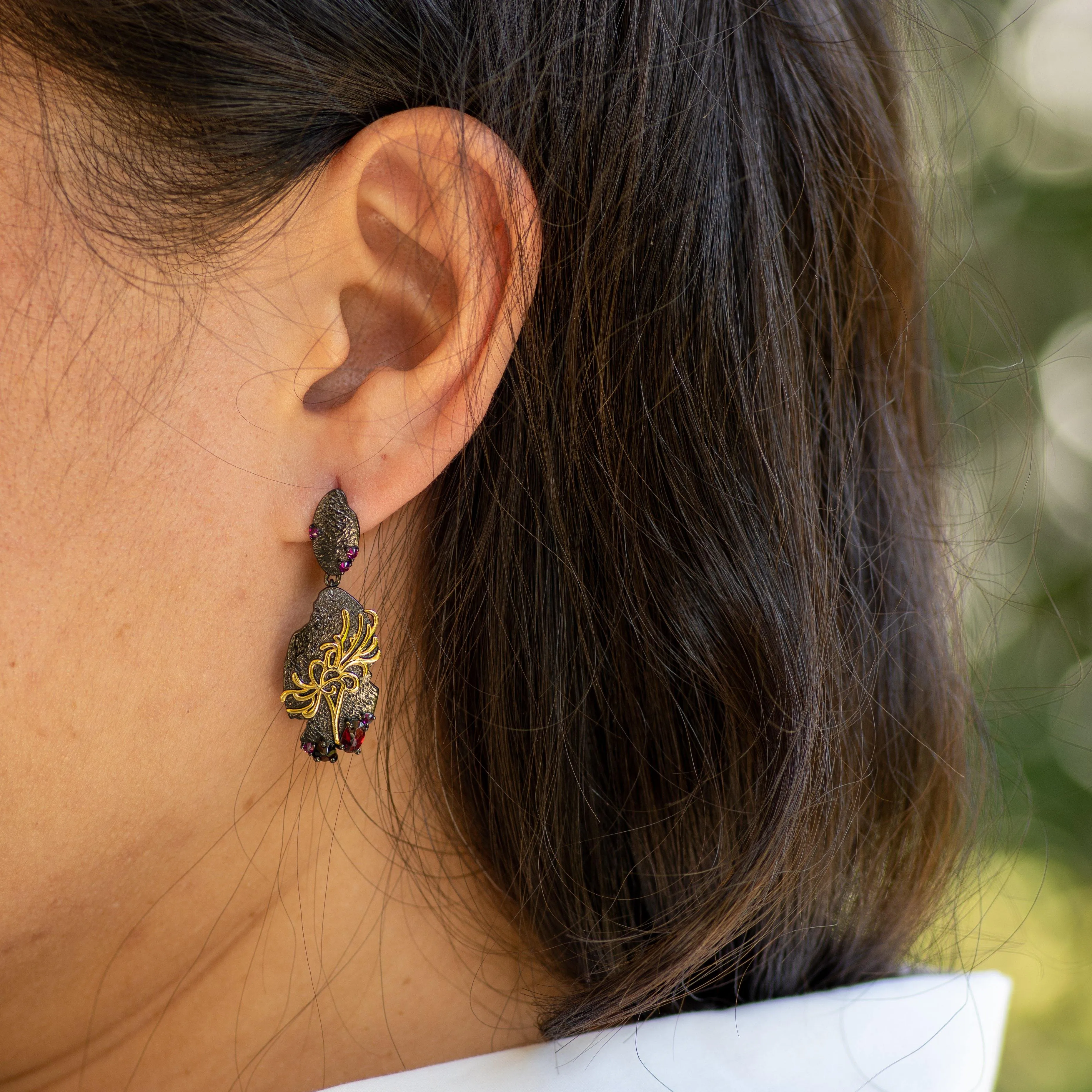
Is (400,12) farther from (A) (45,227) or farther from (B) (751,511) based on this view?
(B) (751,511)

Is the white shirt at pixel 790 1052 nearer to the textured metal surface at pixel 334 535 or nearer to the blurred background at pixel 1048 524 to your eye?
the textured metal surface at pixel 334 535

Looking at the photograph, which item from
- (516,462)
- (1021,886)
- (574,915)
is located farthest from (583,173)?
(1021,886)

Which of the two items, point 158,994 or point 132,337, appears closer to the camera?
point 132,337

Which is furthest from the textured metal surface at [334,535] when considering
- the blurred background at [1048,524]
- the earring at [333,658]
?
the blurred background at [1048,524]

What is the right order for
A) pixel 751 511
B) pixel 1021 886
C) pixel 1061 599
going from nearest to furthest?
pixel 751 511 → pixel 1061 599 → pixel 1021 886

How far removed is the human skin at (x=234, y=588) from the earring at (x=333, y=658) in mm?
18

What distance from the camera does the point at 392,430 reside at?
27.3 inches

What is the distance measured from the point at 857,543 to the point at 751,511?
191mm

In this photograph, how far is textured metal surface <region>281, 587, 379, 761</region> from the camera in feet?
2.22

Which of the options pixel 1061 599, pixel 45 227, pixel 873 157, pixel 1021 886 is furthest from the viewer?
pixel 1021 886

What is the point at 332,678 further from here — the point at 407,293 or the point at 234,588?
the point at 407,293

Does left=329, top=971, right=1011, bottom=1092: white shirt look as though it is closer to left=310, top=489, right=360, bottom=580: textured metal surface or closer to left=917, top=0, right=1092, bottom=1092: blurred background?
left=310, top=489, right=360, bottom=580: textured metal surface

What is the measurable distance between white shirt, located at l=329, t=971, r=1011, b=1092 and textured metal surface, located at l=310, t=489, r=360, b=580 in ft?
1.21

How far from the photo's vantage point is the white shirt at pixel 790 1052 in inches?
28.2
